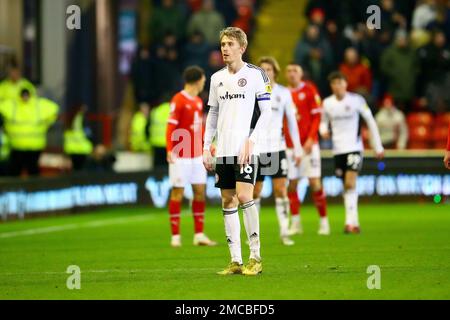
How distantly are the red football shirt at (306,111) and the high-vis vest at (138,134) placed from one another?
27.9 feet

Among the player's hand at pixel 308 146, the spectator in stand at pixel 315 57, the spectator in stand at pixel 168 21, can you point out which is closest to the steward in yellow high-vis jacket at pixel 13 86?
the spectator in stand at pixel 168 21

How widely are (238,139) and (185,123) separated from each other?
11.9ft

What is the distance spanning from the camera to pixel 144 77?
2456 centimetres

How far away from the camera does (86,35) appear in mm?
30297

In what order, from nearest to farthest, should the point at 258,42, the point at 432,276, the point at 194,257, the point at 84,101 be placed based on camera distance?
the point at 432,276 → the point at 194,257 → the point at 258,42 → the point at 84,101

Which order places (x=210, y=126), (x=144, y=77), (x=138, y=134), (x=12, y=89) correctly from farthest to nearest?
(x=144, y=77) < (x=138, y=134) < (x=12, y=89) < (x=210, y=126)

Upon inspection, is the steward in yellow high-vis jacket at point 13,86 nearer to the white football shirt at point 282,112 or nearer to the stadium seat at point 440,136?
the white football shirt at point 282,112

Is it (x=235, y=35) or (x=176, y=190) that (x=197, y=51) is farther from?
(x=235, y=35)

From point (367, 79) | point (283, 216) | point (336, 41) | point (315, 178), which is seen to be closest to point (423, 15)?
point (336, 41)

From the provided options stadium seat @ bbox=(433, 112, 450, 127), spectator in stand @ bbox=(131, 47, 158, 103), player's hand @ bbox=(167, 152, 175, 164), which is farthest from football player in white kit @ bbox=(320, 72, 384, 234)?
spectator in stand @ bbox=(131, 47, 158, 103)

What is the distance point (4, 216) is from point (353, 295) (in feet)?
36.2

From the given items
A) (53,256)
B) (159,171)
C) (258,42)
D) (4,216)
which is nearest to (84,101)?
(258,42)

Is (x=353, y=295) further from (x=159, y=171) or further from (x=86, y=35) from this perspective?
(x=86, y=35)

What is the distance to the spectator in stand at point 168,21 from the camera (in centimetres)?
2545
